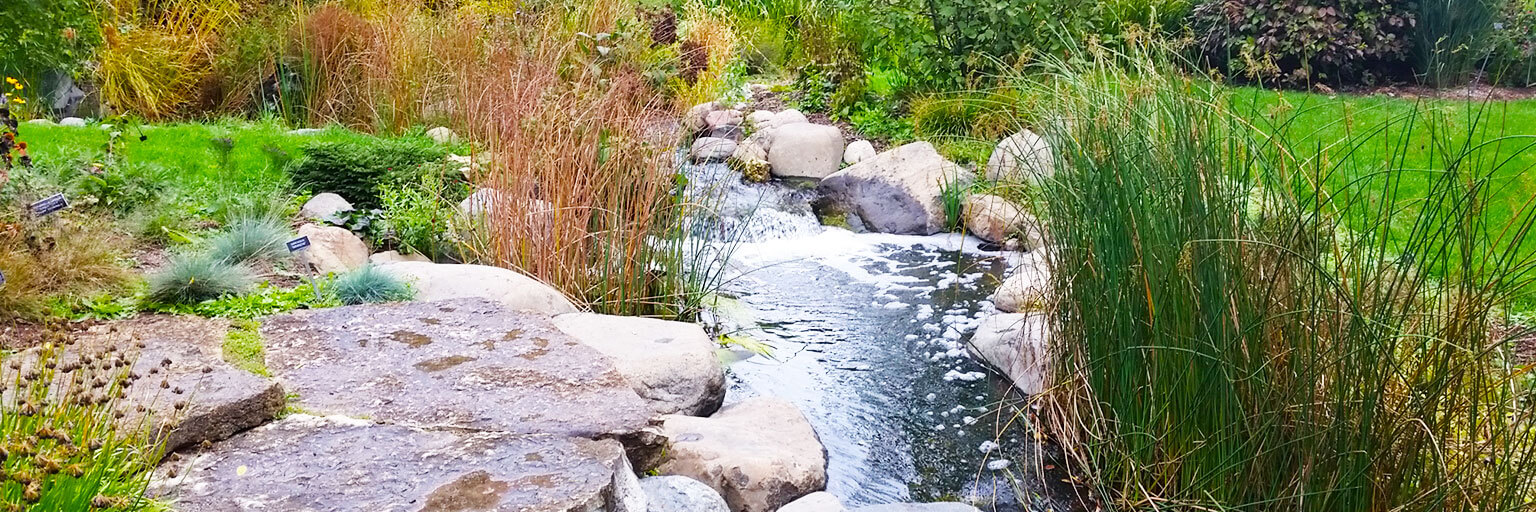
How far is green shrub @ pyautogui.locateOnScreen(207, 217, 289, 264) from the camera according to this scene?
14.9ft

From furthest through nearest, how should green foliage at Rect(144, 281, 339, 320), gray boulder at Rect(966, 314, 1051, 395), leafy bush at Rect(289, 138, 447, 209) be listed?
leafy bush at Rect(289, 138, 447, 209)
gray boulder at Rect(966, 314, 1051, 395)
green foliage at Rect(144, 281, 339, 320)

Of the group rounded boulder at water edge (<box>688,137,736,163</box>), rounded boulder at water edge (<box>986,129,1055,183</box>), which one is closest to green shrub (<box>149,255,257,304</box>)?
rounded boulder at water edge (<box>986,129,1055,183</box>)

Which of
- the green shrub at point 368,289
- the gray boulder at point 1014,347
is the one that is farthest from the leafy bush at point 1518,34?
the green shrub at point 368,289

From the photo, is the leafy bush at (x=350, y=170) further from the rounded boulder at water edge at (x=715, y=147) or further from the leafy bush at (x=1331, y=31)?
the leafy bush at (x=1331, y=31)

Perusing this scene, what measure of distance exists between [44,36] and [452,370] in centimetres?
618

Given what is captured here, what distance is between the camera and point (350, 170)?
614 cm

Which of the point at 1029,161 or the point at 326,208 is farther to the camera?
the point at 326,208

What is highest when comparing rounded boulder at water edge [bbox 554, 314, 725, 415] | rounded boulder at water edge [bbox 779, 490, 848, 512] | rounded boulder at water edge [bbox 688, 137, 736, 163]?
rounded boulder at water edge [bbox 554, 314, 725, 415]

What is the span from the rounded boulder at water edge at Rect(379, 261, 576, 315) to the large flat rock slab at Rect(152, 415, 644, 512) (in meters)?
1.57

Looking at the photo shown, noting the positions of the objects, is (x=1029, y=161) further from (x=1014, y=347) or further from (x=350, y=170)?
(x=350, y=170)

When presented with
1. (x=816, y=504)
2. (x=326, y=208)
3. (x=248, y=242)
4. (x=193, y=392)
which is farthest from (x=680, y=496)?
(x=326, y=208)

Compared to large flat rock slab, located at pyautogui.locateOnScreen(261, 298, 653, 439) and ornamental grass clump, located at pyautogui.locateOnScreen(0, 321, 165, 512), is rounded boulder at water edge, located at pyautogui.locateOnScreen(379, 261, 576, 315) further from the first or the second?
ornamental grass clump, located at pyautogui.locateOnScreen(0, 321, 165, 512)

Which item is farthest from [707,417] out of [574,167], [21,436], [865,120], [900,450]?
[865,120]

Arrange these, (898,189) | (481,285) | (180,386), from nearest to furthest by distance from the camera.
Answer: (180,386) < (481,285) < (898,189)
